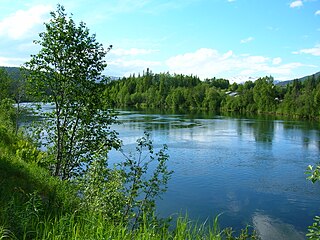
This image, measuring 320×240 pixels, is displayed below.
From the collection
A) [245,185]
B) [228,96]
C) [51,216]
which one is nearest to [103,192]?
[51,216]

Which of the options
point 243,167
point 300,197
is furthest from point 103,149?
point 243,167

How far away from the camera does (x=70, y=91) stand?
32.6 ft

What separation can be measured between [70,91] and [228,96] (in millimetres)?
102683

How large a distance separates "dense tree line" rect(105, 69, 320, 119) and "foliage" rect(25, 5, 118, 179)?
50.4 m

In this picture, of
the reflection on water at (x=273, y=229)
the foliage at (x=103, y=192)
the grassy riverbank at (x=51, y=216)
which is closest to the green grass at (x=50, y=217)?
the grassy riverbank at (x=51, y=216)

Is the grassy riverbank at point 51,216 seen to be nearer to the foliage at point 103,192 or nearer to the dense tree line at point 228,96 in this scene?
the foliage at point 103,192

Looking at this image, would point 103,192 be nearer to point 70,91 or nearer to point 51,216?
point 51,216

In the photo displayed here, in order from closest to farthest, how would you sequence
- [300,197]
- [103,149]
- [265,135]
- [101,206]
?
[101,206], [103,149], [300,197], [265,135]

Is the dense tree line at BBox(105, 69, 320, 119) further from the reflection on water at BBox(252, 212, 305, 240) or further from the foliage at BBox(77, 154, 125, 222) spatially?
the foliage at BBox(77, 154, 125, 222)

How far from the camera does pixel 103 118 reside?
10.1 meters

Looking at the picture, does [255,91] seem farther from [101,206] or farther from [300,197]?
[101,206]

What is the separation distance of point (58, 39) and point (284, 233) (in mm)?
11156

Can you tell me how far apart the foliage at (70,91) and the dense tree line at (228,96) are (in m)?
50.4

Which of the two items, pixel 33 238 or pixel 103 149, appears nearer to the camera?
pixel 33 238
